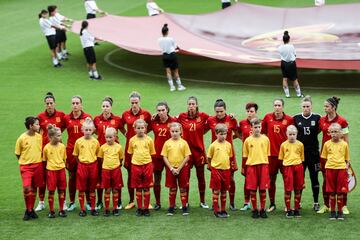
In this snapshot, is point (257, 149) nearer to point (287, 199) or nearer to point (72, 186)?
point (287, 199)

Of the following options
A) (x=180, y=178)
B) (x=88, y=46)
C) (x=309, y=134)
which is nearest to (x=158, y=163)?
(x=180, y=178)

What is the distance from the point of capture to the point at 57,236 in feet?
37.8

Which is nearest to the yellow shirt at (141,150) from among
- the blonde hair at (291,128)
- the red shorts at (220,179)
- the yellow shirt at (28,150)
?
the red shorts at (220,179)

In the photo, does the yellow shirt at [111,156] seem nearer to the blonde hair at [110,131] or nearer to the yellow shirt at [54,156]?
the blonde hair at [110,131]

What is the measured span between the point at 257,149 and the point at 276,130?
661mm

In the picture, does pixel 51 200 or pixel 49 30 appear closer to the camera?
pixel 51 200

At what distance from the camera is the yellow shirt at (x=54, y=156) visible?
12.3 m

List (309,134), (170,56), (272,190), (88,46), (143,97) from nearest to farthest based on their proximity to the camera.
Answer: (309,134) → (272,190) → (143,97) → (170,56) → (88,46)

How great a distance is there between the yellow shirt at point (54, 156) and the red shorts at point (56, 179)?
0.21 ft

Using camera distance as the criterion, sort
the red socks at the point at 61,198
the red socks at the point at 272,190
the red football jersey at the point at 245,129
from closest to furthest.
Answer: the red socks at the point at 61,198 < the red socks at the point at 272,190 < the red football jersey at the point at 245,129

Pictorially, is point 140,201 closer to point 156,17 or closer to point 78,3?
point 156,17

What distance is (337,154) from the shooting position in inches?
471

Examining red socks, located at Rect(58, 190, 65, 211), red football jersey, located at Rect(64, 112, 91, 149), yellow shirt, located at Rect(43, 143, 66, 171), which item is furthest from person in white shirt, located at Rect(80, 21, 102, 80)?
red socks, located at Rect(58, 190, 65, 211)

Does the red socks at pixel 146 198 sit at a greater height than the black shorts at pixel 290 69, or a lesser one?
lesser
